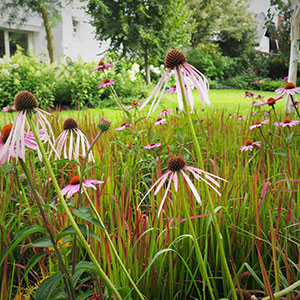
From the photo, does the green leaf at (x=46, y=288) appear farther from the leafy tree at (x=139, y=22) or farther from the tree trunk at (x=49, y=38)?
the tree trunk at (x=49, y=38)

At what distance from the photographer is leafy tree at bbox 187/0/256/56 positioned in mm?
14961

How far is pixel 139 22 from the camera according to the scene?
7.71 metres

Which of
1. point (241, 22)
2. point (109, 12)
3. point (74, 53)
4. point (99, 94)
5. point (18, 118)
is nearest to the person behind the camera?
point (18, 118)

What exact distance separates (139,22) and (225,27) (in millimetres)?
9064

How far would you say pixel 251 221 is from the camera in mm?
917

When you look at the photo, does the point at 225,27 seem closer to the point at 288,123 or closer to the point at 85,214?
the point at 288,123

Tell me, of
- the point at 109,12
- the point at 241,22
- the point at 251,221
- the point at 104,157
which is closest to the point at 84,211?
the point at 251,221

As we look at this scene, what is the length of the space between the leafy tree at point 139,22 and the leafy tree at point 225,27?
23.9 feet

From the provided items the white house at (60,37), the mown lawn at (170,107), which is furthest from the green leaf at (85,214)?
the white house at (60,37)

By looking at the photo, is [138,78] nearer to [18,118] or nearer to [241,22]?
[18,118]

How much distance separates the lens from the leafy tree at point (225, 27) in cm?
1496

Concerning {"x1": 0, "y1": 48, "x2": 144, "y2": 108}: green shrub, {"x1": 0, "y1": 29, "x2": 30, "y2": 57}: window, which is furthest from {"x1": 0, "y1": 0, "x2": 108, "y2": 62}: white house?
{"x1": 0, "y1": 48, "x2": 144, "y2": 108}: green shrub

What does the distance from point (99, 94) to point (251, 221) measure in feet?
16.0

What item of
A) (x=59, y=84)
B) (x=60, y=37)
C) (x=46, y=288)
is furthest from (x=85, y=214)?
(x=60, y=37)
